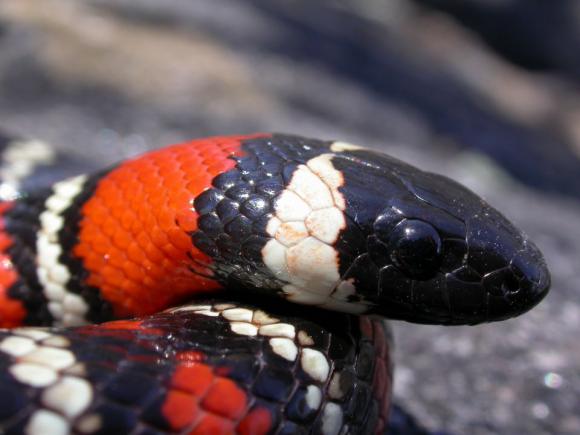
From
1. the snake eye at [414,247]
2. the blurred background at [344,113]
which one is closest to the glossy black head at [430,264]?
the snake eye at [414,247]

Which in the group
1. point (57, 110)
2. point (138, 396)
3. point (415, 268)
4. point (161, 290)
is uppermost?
point (415, 268)

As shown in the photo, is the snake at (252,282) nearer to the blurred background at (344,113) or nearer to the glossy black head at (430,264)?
the glossy black head at (430,264)

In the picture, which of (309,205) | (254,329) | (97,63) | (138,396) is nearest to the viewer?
(138,396)

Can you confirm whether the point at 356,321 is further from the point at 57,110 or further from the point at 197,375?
the point at 57,110

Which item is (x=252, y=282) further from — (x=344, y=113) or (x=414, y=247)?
(x=344, y=113)

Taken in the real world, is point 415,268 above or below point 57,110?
above

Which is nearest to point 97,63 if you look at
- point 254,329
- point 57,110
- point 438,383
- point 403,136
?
point 57,110
